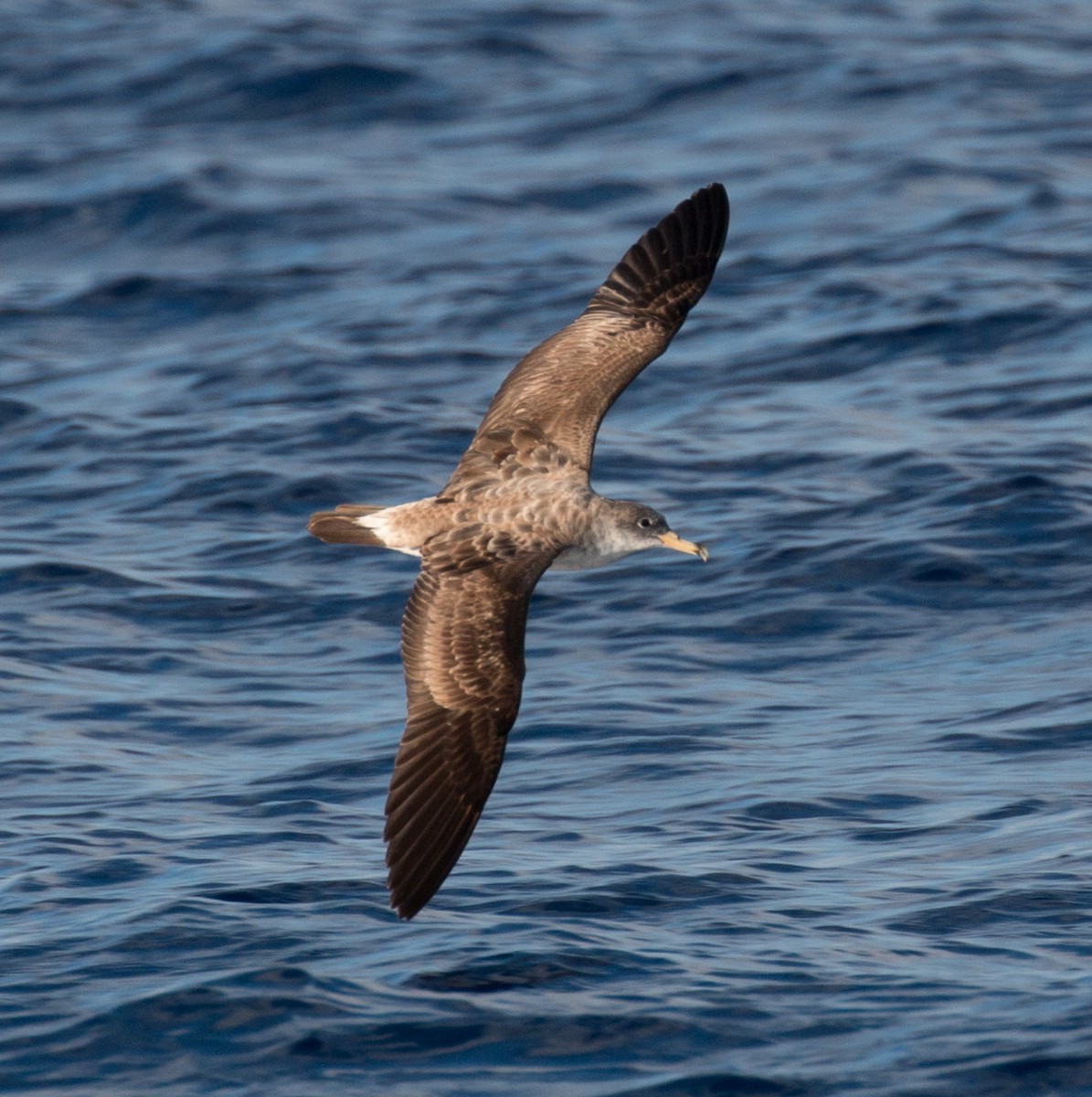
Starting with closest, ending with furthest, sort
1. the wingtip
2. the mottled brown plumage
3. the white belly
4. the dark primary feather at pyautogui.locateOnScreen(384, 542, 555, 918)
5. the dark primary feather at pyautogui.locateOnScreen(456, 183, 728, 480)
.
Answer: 1. the dark primary feather at pyautogui.locateOnScreen(384, 542, 555, 918)
2. the mottled brown plumage
3. the white belly
4. the dark primary feather at pyautogui.locateOnScreen(456, 183, 728, 480)
5. the wingtip

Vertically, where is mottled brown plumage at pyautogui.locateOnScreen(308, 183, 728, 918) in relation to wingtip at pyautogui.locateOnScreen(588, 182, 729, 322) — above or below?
below

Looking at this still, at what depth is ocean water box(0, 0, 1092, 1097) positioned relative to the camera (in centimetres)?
747

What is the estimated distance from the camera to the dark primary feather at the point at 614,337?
9.71 m

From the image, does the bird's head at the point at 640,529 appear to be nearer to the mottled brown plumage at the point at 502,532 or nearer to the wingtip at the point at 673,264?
the mottled brown plumage at the point at 502,532

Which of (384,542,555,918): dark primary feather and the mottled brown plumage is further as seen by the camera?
the mottled brown plumage

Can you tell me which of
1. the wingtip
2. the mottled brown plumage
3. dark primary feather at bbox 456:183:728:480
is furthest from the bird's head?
the wingtip

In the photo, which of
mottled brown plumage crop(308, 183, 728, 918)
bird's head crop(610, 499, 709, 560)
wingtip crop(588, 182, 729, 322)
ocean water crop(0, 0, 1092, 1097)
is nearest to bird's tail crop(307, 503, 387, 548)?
mottled brown plumage crop(308, 183, 728, 918)

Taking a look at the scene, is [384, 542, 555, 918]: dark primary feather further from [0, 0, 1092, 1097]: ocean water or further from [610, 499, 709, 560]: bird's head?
[610, 499, 709, 560]: bird's head

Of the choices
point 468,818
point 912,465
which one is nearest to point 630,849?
point 468,818

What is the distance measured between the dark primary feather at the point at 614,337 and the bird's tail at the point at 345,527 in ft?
1.64

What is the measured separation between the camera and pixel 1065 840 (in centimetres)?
869

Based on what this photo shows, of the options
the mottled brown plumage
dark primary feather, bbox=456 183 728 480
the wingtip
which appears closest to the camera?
the mottled brown plumage

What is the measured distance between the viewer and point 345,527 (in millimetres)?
9055

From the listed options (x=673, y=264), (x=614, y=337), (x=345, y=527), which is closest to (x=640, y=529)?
(x=345, y=527)
